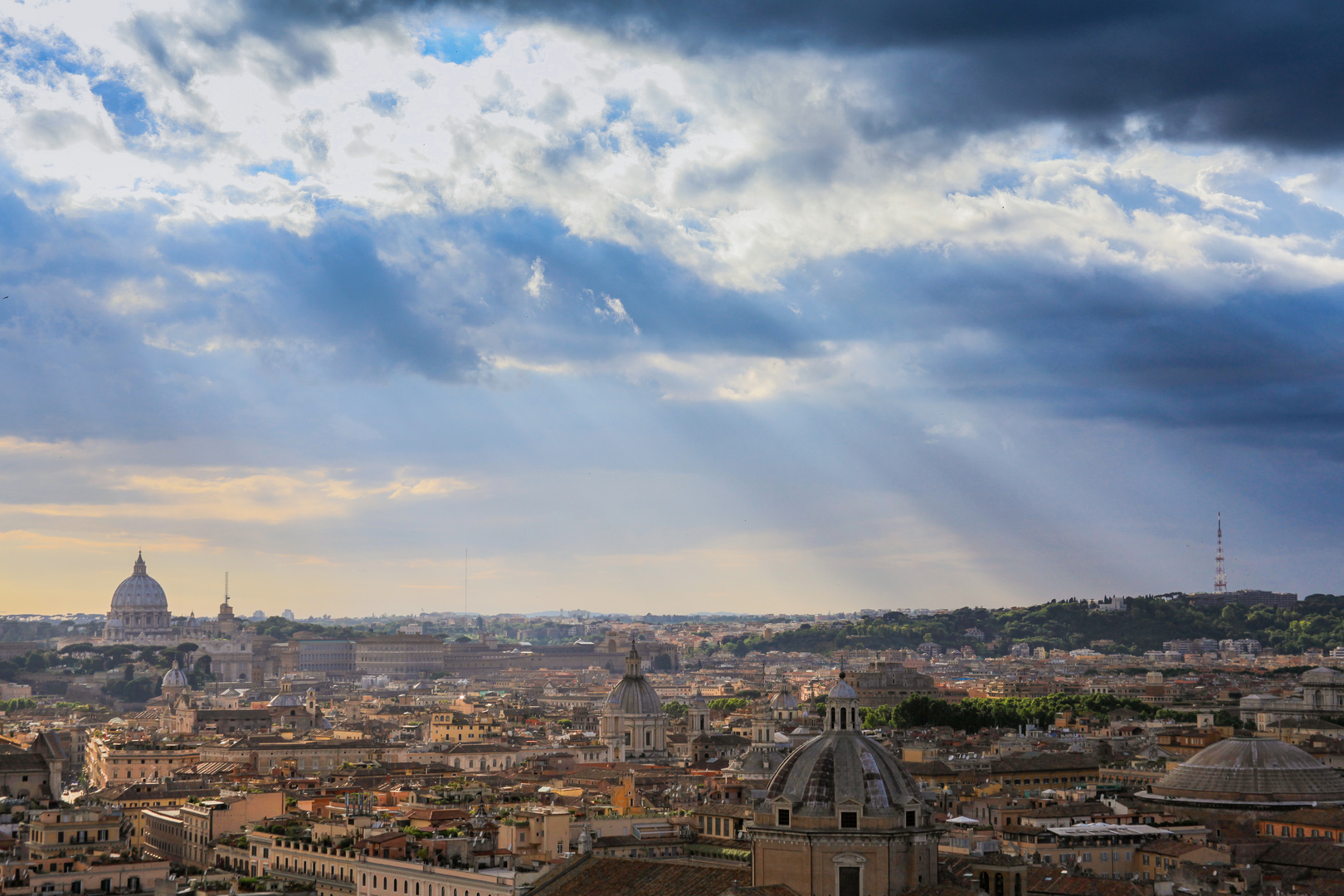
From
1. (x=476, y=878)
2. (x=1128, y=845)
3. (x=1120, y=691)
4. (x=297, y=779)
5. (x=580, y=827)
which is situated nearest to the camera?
(x=476, y=878)

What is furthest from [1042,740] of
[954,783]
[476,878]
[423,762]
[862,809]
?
[862,809]

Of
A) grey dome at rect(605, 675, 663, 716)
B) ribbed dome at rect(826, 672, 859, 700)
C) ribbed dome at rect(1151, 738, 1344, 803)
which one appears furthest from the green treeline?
ribbed dome at rect(826, 672, 859, 700)

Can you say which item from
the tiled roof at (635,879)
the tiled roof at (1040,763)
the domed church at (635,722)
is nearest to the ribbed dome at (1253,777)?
the tiled roof at (1040,763)

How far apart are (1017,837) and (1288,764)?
26.9 metres

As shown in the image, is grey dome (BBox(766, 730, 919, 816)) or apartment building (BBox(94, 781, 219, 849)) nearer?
grey dome (BBox(766, 730, 919, 816))

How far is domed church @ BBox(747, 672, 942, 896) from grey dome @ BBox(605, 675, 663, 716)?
9419 cm

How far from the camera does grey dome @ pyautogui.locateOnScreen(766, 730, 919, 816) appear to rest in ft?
127

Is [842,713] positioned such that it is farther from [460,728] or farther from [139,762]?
[460,728]

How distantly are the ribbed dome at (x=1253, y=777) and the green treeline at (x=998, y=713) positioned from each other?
4766 centimetres

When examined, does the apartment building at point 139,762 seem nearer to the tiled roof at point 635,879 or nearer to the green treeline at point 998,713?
the green treeline at point 998,713

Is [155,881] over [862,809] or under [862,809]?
under

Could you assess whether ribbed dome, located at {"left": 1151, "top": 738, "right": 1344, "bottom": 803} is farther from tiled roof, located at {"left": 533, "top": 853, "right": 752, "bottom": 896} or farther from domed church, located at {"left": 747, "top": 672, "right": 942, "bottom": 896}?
domed church, located at {"left": 747, "top": 672, "right": 942, "bottom": 896}

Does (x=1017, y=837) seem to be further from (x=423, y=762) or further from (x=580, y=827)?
(x=423, y=762)

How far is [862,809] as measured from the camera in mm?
38531
